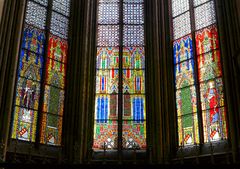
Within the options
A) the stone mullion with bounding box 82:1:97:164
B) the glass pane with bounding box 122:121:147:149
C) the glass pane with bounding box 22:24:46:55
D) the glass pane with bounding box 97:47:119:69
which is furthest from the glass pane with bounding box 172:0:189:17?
the glass pane with bounding box 22:24:46:55

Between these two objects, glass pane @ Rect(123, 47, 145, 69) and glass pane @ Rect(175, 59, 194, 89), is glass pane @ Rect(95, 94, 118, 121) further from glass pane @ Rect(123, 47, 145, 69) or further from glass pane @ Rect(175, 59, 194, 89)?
glass pane @ Rect(175, 59, 194, 89)

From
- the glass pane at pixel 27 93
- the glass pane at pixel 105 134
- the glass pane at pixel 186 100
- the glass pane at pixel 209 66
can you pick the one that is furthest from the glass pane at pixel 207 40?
the glass pane at pixel 27 93

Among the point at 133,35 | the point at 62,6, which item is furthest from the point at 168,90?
the point at 62,6

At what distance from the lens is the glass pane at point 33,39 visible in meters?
11.7

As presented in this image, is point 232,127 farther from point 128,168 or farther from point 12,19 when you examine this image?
point 12,19

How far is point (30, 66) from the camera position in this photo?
1155 centimetres

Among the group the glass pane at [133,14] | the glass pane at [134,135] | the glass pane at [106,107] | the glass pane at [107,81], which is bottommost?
the glass pane at [134,135]

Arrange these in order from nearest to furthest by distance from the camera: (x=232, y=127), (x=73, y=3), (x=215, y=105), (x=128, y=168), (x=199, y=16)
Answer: (x=128, y=168) → (x=232, y=127) → (x=215, y=105) → (x=199, y=16) → (x=73, y=3)

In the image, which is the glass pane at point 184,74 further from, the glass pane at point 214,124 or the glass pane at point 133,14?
the glass pane at point 133,14

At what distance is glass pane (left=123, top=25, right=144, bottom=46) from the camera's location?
43.0ft

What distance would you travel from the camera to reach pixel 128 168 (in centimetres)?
509

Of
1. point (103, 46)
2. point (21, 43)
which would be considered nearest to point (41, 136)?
point (21, 43)

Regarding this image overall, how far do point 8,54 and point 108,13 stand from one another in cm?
436

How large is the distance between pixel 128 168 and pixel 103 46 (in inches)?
327
